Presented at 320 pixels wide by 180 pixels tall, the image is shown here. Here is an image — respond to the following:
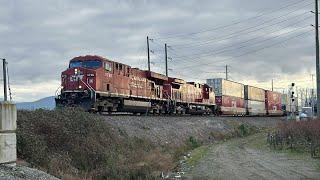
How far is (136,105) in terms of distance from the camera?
32438 millimetres

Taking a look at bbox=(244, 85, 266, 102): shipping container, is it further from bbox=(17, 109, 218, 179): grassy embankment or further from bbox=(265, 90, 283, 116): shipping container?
→ bbox=(17, 109, 218, 179): grassy embankment

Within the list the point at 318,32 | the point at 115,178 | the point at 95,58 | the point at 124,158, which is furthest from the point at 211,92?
the point at 115,178

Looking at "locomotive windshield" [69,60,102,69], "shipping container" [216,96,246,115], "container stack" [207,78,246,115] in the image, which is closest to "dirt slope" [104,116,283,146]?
"locomotive windshield" [69,60,102,69]

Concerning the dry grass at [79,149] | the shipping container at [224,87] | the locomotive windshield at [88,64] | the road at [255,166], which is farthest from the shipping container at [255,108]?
the dry grass at [79,149]

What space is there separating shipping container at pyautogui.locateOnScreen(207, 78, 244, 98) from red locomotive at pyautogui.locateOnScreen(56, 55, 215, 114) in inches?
563

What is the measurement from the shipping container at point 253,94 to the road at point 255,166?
3648 cm

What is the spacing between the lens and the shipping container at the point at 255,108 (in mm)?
63062

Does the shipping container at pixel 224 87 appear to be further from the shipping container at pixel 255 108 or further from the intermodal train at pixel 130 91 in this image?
the shipping container at pixel 255 108

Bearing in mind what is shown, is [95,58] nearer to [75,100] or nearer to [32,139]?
[75,100]

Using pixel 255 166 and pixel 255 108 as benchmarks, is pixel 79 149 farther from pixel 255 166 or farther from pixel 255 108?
pixel 255 108

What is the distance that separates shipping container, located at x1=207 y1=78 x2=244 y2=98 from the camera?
5526cm

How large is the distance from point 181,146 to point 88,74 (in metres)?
7.67

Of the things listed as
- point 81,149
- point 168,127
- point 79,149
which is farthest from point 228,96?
point 79,149

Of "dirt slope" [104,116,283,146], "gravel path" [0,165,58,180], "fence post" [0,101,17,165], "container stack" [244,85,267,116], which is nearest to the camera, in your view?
"gravel path" [0,165,58,180]
